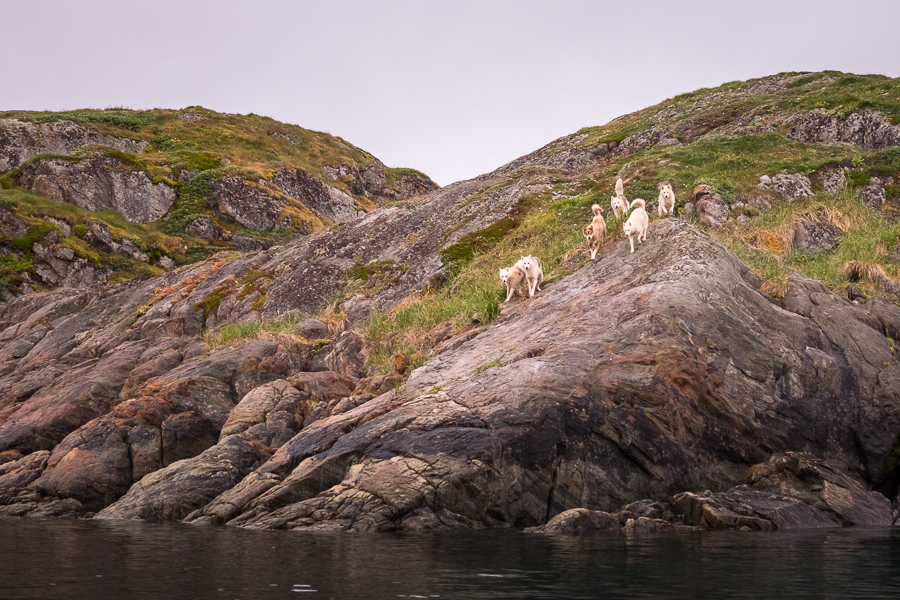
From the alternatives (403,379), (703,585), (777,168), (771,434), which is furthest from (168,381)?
(777,168)

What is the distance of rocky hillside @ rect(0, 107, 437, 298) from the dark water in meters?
41.7

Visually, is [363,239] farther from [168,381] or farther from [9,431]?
[9,431]

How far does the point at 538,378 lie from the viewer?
48.5 feet

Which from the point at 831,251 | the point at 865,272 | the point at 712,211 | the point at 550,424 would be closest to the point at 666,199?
the point at 712,211

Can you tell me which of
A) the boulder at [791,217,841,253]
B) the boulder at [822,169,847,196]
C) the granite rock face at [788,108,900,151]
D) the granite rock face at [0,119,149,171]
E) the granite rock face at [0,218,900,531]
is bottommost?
the granite rock face at [0,218,900,531]

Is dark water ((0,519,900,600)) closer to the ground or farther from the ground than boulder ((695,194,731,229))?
closer to the ground

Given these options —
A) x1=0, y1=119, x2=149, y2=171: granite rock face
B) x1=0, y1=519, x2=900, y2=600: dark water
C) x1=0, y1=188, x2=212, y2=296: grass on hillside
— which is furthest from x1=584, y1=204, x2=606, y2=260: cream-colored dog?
x1=0, y1=119, x2=149, y2=171: granite rock face

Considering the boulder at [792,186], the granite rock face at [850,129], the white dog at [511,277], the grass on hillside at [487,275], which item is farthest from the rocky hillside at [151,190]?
the boulder at [792,186]

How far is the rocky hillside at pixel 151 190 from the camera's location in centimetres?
4928

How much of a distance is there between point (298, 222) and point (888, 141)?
44.7 metres

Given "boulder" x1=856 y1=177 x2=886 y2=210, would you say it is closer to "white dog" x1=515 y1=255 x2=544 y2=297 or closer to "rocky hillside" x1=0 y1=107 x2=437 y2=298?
"white dog" x1=515 y1=255 x2=544 y2=297

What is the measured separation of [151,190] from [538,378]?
5443 cm

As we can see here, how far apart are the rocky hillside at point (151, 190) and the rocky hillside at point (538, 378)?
18.4 m

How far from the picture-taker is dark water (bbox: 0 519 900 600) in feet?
24.3
